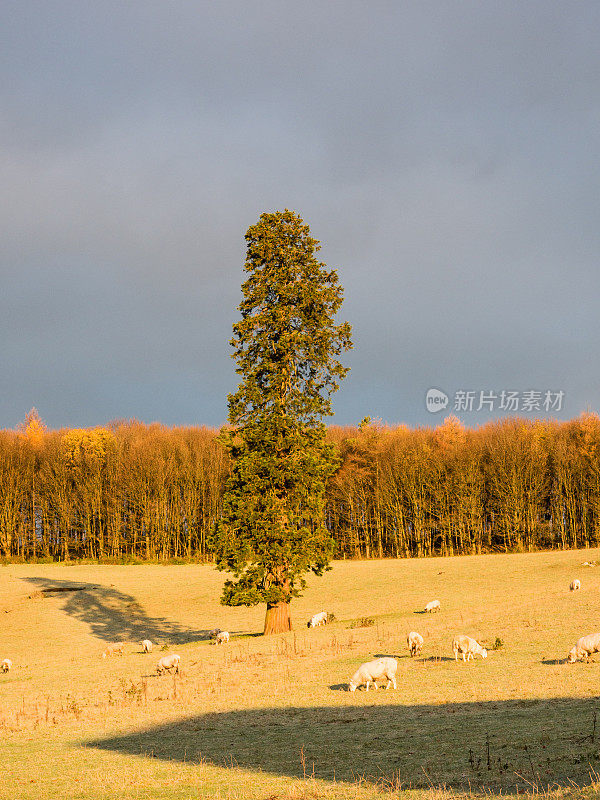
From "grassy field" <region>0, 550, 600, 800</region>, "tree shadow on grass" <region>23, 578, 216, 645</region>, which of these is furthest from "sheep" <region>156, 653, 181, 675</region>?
"tree shadow on grass" <region>23, 578, 216, 645</region>

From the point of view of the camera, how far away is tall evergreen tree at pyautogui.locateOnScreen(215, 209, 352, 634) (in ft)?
128

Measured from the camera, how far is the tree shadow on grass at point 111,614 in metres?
48.0

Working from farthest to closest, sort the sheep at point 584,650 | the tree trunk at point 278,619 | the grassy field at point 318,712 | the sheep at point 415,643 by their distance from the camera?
the tree trunk at point 278,619
the sheep at point 415,643
the sheep at point 584,650
the grassy field at point 318,712

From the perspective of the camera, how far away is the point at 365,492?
91.6 meters

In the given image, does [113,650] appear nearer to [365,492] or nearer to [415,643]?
[415,643]

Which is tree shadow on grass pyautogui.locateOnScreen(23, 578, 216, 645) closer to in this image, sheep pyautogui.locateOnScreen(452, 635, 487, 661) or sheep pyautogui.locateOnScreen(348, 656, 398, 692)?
sheep pyautogui.locateOnScreen(452, 635, 487, 661)

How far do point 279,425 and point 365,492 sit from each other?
54.0 m

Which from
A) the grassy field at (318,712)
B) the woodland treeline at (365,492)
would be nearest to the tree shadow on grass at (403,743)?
the grassy field at (318,712)

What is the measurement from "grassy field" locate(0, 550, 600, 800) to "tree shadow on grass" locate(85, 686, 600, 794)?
6 cm

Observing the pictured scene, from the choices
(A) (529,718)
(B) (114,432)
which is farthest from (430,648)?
(B) (114,432)

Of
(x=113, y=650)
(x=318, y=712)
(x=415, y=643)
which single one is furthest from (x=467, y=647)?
(x=113, y=650)

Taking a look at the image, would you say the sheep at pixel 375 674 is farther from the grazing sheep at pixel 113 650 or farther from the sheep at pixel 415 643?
the grazing sheep at pixel 113 650

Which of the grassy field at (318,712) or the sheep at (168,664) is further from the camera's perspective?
the sheep at (168,664)

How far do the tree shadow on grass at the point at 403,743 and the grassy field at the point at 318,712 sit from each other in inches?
2.2
